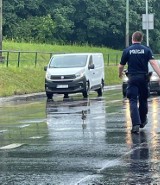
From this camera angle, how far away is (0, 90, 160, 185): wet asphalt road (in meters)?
7.50

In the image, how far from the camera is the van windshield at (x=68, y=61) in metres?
26.6

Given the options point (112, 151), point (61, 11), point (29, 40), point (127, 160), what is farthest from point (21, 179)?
point (61, 11)

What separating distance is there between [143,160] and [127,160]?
0.71 ft

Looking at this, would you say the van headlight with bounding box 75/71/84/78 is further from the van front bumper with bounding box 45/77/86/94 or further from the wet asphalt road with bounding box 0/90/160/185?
the wet asphalt road with bounding box 0/90/160/185

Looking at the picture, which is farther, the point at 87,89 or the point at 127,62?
the point at 87,89

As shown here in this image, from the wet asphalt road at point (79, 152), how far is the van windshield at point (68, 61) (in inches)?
449

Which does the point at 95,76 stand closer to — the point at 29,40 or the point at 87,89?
the point at 87,89

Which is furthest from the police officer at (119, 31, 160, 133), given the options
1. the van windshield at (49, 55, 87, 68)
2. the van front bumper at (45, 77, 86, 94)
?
the van windshield at (49, 55, 87, 68)

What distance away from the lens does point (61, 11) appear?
63.7 metres

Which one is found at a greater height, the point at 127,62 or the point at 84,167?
the point at 127,62

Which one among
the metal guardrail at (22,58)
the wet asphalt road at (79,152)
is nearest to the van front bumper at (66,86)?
the metal guardrail at (22,58)

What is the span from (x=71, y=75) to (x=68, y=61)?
1.40 metres

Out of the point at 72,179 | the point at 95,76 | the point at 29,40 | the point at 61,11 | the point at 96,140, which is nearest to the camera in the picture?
the point at 72,179

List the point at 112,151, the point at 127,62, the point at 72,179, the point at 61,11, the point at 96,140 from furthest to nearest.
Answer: the point at 61,11 → the point at 127,62 → the point at 96,140 → the point at 112,151 → the point at 72,179
